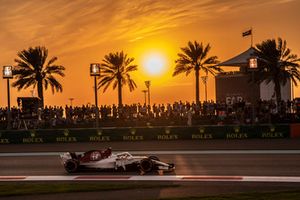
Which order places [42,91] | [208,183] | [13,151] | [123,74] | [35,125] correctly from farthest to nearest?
[123,74] < [42,91] < [35,125] < [13,151] < [208,183]

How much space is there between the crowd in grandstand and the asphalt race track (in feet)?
28.4

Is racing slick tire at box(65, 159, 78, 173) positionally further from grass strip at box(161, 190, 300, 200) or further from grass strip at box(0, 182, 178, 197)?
grass strip at box(161, 190, 300, 200)

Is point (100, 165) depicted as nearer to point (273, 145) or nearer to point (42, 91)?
point (273, 145)

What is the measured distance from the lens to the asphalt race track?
48.4ft

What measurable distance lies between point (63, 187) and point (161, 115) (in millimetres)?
25465

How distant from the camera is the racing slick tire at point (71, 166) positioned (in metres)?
17.5

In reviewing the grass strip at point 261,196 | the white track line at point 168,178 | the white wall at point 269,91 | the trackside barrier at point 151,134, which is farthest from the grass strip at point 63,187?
the white wall at point 269,91

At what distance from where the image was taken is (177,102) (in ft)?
130

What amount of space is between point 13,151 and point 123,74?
33.5 meters

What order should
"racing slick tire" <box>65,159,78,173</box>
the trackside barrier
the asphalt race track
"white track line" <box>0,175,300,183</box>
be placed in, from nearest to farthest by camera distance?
the asphalt race track < "white track line" <box>0,175,300,183</box> < "racing slick tire" <box>65,159,78,173</box> < the trackside barrier

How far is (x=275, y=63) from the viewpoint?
47.7 meters

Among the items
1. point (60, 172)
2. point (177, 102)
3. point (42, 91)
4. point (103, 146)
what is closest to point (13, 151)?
point (103, 146)

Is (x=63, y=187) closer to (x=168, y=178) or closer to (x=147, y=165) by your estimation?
(x=147, y=165)

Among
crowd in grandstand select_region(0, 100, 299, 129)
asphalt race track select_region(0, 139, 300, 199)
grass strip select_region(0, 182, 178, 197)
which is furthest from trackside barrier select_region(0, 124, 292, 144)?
grass strip select_region(0, 182, 178, 197)
